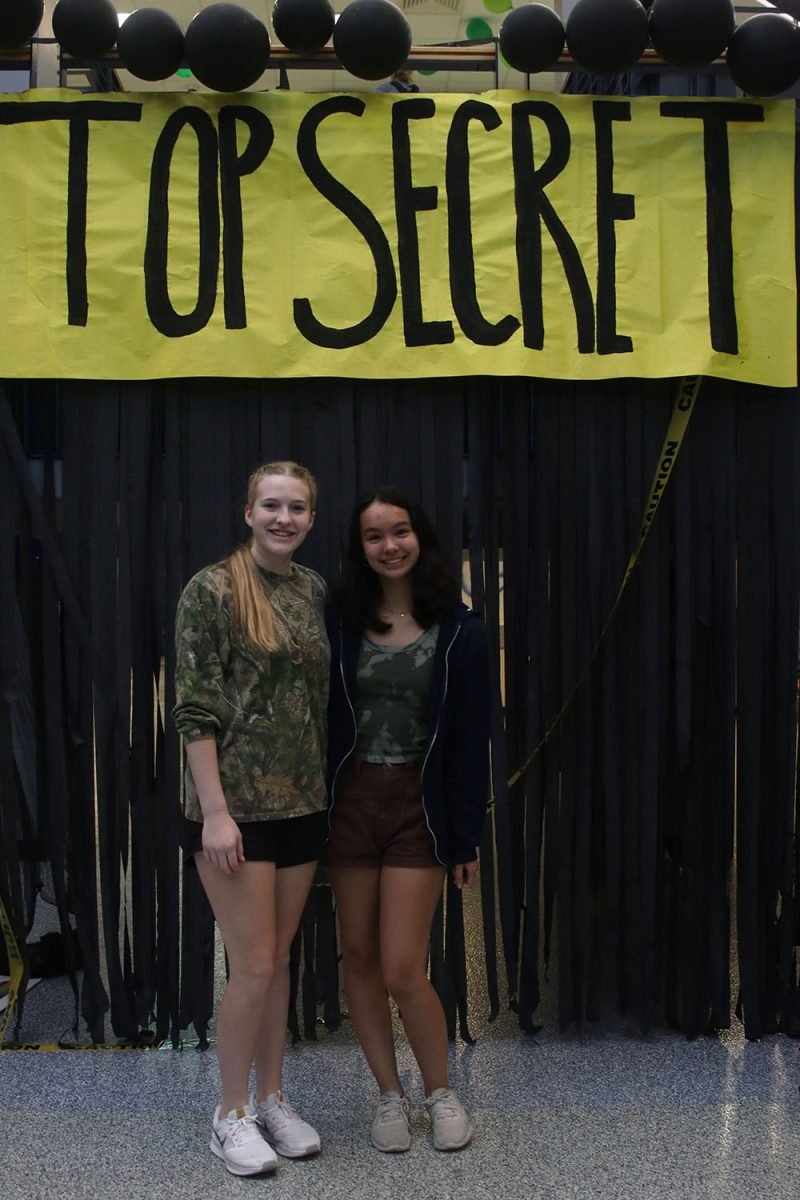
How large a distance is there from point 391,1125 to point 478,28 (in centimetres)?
474

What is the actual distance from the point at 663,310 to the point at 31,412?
74.4 inches

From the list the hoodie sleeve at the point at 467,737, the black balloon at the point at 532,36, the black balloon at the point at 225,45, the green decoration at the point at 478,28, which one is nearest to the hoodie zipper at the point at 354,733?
the hoodie sleeve at the point at 467,737

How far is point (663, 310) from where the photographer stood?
321 centimetres

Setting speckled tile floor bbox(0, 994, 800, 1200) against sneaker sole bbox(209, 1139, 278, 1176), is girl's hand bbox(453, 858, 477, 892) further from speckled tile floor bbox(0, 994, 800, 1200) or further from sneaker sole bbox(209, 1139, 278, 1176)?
sneaker sole bbox(209, 1139, 278, 1176)

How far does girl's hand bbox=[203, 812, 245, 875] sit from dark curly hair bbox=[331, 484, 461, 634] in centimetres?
56

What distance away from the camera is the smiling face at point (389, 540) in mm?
2680

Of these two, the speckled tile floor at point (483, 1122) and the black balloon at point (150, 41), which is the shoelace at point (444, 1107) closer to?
the speckled tile floor at point (483, 1122)

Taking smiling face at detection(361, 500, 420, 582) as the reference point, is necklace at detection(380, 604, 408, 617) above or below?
below

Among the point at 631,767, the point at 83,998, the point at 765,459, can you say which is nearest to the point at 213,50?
the point at 765,459

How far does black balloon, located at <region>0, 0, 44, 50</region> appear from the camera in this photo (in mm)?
3033

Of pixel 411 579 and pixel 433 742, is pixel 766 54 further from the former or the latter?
pixel 433 742

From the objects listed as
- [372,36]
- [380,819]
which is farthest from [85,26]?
[380,819]

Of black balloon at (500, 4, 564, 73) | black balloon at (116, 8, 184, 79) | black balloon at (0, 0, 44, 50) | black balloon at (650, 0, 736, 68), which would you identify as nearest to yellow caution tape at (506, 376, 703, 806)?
black balloon at (650, 0, 736, 68)

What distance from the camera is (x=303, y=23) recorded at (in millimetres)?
3051
